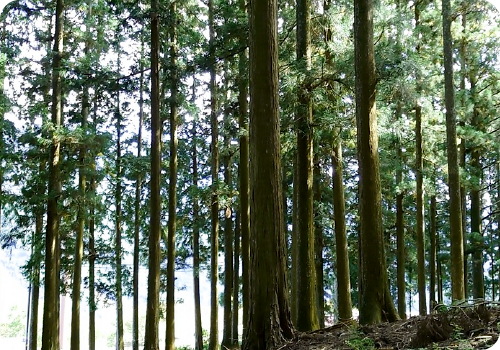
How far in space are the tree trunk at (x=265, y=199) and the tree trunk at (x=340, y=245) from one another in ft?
20.5

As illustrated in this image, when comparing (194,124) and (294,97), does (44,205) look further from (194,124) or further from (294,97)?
(294,97)

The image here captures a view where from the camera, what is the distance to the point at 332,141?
45.9ft

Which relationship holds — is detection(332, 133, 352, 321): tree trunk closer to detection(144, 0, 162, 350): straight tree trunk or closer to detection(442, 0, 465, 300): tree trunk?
detection(442, 0, 465, 300): tree trunk

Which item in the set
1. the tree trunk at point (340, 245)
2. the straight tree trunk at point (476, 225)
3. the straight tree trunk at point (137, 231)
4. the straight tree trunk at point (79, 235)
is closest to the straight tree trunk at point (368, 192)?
the tree trunk at point (340, 245)

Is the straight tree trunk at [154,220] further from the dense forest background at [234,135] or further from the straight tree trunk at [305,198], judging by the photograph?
the straight tree trunk at [305,198]

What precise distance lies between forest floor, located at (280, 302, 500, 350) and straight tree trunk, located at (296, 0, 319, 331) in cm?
405

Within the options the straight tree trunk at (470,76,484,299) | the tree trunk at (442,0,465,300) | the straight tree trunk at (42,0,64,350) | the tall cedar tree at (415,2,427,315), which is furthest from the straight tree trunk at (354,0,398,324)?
the straight tree trunk at (470,76,484,299)

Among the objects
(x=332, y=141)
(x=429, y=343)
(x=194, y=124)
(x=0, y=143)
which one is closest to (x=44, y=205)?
(x=0, y=143)

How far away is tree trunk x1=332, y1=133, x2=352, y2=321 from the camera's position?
13.7 metres

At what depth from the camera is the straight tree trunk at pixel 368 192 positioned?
27.3 feet

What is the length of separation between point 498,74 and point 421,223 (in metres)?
6.19

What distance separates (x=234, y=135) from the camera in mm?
17359

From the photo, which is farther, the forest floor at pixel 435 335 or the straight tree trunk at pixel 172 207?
the straight tree trunk at pixel 172 207

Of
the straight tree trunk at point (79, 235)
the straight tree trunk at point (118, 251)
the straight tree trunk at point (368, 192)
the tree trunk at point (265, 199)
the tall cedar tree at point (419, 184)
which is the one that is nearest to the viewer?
the tree trunk at point (265, 199)
